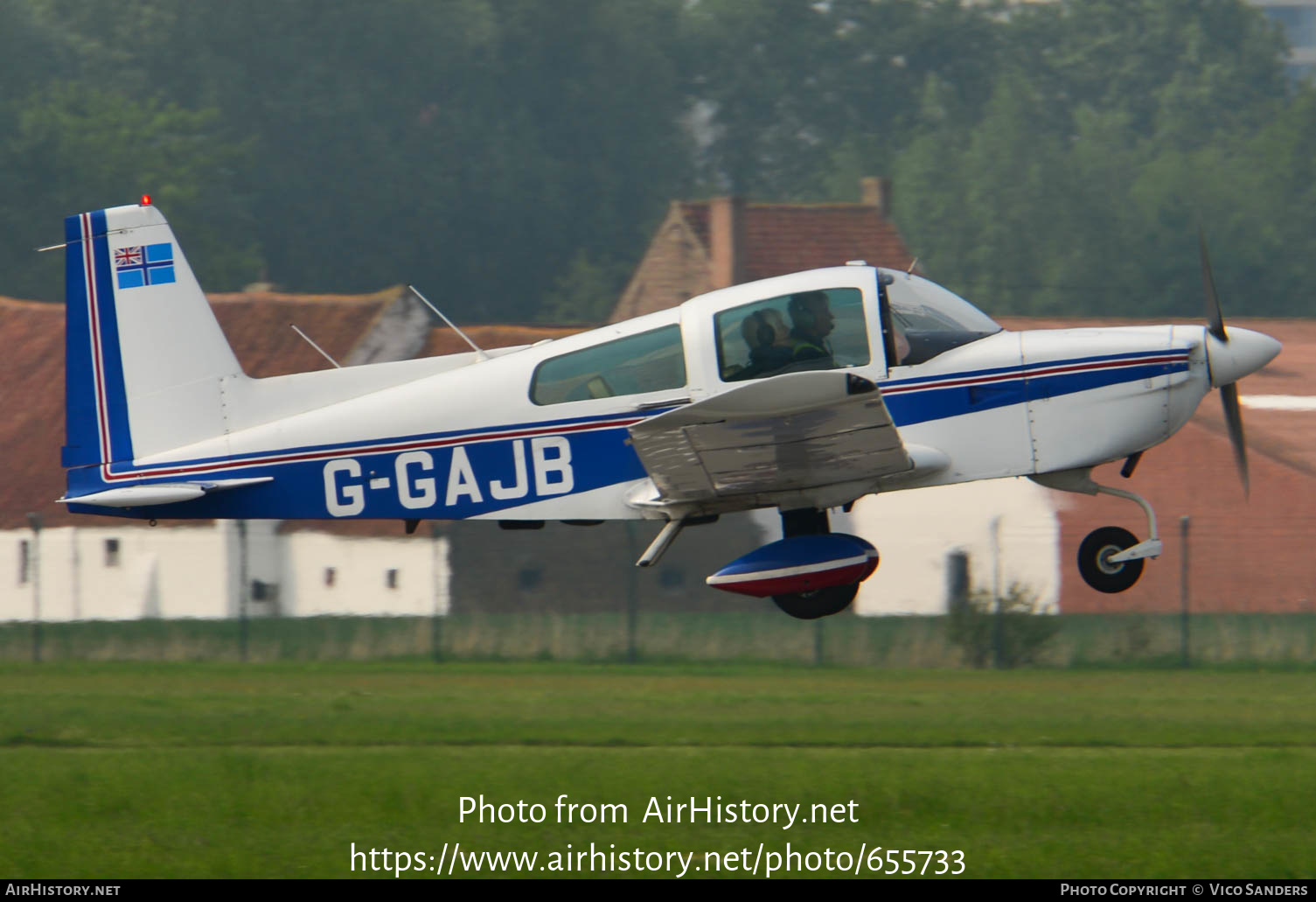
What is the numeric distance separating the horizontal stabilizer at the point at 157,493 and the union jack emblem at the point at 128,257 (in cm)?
149

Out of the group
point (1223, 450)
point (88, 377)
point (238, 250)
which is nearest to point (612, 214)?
point (238, 250)

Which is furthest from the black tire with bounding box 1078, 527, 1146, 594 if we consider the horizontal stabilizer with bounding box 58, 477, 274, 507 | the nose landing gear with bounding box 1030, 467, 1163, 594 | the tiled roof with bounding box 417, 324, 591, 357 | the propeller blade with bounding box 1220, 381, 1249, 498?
the tiled roof with bounding box 417, 324, 591, 357

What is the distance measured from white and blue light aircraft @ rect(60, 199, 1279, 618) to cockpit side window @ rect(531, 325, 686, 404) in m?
0.01

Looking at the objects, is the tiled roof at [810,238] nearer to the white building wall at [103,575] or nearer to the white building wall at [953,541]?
the white building wall at [953,541]

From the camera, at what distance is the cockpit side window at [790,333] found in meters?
11.0

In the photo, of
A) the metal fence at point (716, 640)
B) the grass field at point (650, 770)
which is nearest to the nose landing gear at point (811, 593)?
the grass field at point (650, 770)

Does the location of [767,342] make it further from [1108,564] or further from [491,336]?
[491,336]

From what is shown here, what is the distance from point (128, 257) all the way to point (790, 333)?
4.50 m

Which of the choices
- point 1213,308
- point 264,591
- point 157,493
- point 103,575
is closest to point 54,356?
point 103,575

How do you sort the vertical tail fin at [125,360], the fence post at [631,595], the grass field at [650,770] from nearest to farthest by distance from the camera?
the vertical tail fin at [125,360] < the grass field at [650,770] < the fence post at [631,595]

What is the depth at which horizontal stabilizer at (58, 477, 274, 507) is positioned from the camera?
38.9 feet

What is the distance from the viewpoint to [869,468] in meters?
11.2

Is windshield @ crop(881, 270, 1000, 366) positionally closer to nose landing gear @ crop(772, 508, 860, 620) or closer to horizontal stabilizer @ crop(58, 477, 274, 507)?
nose landing gear @ crop(772, 508, 860, 620)
